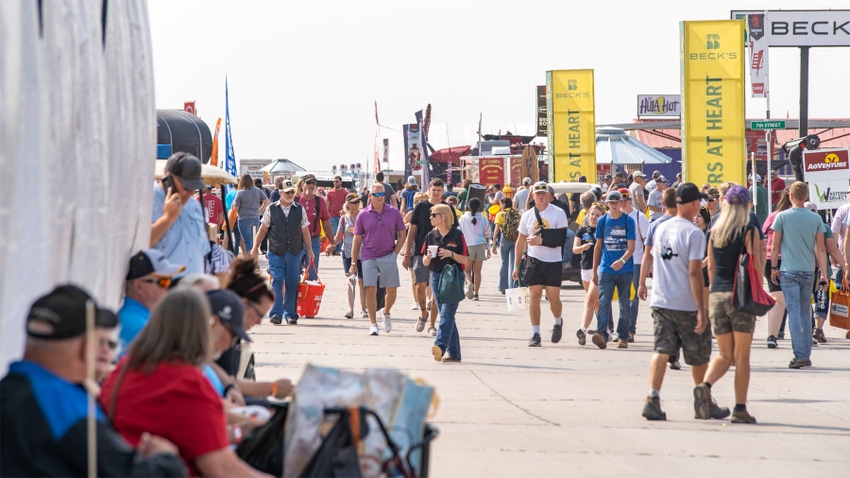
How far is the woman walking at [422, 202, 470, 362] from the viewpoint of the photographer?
11.6 meters

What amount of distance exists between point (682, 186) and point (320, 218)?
865cm

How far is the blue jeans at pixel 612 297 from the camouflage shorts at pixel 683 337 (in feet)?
13.3

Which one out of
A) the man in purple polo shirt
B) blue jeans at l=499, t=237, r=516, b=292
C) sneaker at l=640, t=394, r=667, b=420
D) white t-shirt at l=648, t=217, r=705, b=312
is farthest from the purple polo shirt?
sneaker at l=640, t=394, r=667, b=420

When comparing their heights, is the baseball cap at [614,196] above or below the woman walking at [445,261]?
above

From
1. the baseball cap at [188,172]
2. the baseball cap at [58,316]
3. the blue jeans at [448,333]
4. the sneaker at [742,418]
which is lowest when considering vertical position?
the sneaker at [742,418]

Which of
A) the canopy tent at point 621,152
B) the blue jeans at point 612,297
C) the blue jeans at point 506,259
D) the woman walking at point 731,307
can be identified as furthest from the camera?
the canopy tent at point 621,152

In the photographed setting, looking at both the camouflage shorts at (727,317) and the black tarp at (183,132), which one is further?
the black tarp at (183,132)

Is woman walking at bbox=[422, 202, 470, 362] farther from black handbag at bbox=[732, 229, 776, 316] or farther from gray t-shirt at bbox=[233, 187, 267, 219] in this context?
gray t-shirt at bbox=[233, 187, 267, 219]

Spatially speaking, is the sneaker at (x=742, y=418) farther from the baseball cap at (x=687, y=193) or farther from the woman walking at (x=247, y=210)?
the woman walking at (x=247, y=210)

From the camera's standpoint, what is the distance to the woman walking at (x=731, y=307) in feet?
28.3

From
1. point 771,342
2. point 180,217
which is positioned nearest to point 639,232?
point 771,342

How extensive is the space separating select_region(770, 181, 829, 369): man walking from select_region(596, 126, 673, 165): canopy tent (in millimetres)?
32025

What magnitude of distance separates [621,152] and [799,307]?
33.9m

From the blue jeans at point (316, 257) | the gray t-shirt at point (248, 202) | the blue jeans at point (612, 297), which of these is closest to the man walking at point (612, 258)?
the blue jeans at point (612, 297)
